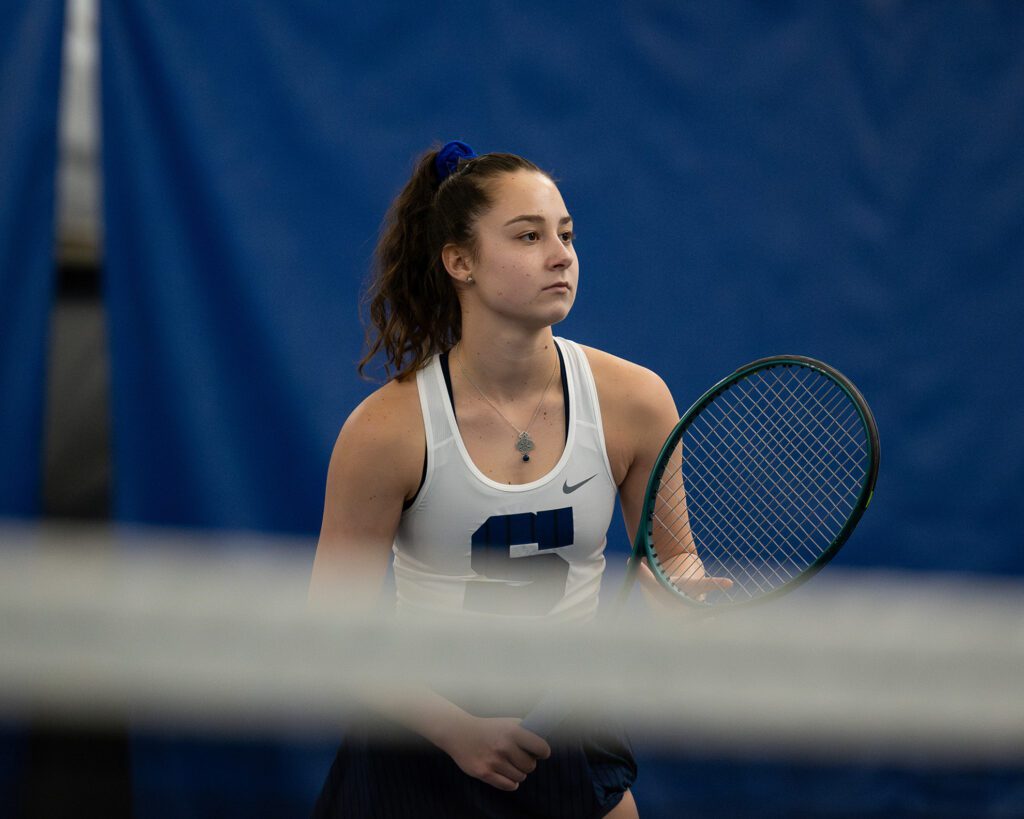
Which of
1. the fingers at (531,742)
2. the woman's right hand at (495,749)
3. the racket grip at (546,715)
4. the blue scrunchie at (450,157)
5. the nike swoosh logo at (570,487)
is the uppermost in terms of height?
the blue scrunchie at (450,157)

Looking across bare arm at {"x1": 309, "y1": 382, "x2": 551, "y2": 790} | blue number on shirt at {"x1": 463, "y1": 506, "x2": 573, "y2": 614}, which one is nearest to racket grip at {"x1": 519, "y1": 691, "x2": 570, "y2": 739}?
bare arm at {"x1": 309, "y1": 382, "x2": 551, "y2": 790}

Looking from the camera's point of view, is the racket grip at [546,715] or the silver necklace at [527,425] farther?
the silver necklace at [527,425]

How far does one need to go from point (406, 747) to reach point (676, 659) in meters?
0.90

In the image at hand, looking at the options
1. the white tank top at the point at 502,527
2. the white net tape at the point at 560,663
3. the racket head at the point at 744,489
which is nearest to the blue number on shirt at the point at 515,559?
the white tank top at the point at 502,527

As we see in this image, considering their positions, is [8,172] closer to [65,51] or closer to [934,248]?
[65,51]

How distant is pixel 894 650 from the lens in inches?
26.5

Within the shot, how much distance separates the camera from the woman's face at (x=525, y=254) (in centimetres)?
147

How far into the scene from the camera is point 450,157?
1.65 m

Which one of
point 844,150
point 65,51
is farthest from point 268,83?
point 844,150

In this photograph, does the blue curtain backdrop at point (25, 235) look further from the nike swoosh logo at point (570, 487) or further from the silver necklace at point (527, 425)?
the nike swoosh logo at point (570, 487)

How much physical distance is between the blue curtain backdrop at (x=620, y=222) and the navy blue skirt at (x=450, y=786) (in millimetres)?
768

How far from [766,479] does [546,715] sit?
1173 mm

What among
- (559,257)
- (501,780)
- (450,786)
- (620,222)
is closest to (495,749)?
(501,780)

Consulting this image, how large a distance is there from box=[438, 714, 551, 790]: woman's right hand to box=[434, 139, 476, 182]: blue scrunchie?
0.77m
